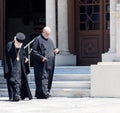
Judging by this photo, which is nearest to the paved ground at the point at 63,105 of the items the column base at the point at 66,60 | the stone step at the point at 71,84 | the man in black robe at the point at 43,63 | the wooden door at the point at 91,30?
the man in black robe at the point at 43,63

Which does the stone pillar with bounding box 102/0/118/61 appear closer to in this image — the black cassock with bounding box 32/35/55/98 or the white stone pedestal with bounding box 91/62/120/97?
the white stone pedestal with bounding box 91/62/120/97

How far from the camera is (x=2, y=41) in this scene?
20.6 metres

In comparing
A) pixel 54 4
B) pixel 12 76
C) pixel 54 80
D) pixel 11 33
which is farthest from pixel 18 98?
pixel 11 33

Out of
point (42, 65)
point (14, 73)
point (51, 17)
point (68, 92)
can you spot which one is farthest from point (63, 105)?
point (51, 17)

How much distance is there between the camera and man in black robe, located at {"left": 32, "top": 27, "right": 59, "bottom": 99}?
14.8 meters

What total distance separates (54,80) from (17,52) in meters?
2.16

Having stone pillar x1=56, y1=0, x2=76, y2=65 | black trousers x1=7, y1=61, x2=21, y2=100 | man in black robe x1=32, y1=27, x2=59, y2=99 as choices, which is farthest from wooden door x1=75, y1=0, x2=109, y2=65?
black trousers x1=7, y1=61, x2=21, y2=100

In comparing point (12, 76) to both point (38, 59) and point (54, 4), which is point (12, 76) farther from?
point (54, 4)

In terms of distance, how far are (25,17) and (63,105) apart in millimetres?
9651

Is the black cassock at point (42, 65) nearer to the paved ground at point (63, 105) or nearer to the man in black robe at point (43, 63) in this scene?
the man in black robe at point (43, 63)

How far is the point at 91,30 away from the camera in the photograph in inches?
765

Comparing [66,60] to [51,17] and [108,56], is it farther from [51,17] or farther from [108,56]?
[108,56]

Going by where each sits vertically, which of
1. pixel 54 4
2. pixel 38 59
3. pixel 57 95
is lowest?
pixel 57 95

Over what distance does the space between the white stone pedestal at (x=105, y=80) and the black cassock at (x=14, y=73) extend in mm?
1723
